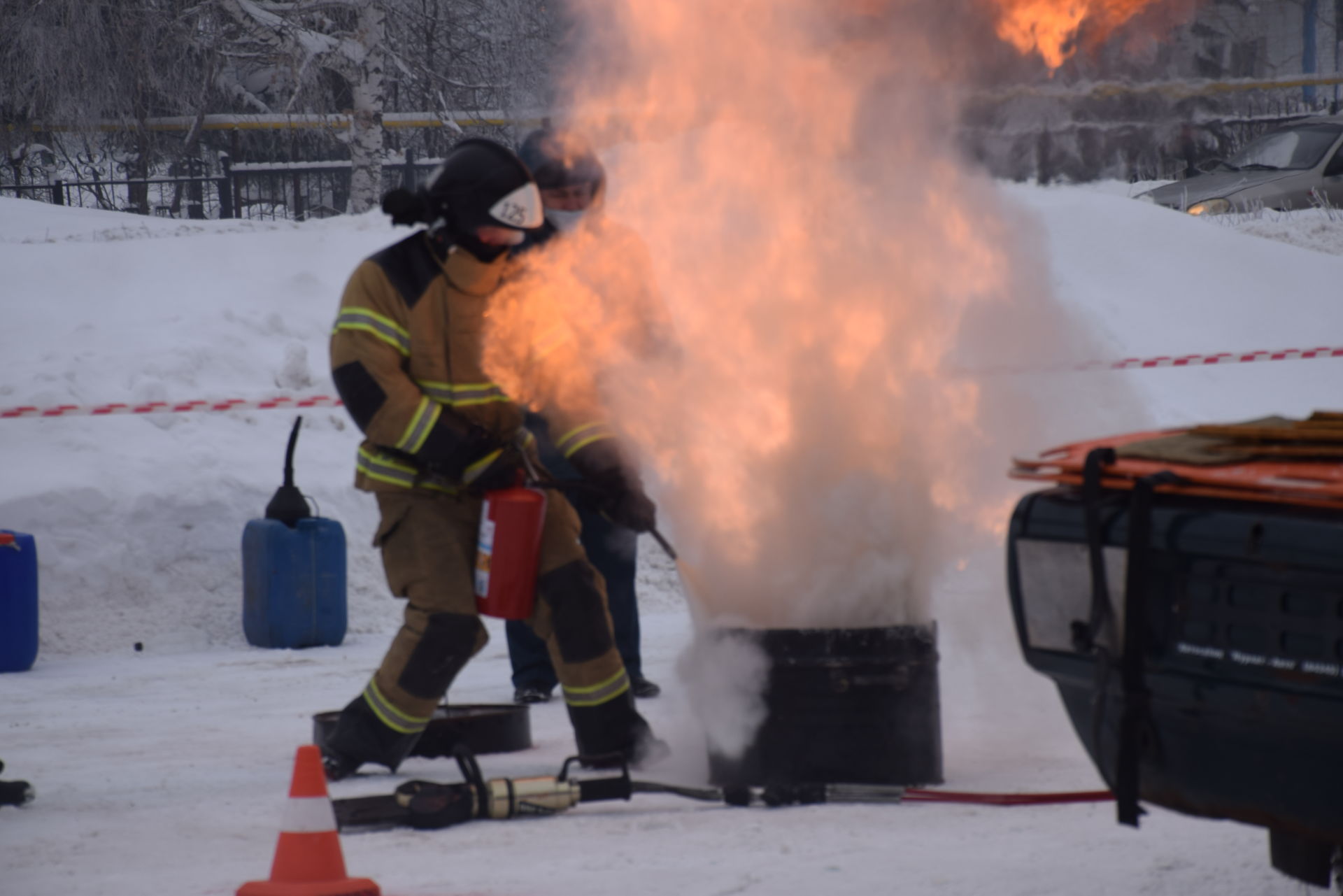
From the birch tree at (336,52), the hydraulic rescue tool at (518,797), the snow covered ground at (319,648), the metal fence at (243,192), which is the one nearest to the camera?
the snow covered ground at (319,648)

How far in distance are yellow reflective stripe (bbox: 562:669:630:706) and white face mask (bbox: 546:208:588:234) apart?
1.61 metres

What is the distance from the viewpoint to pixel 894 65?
5.26m

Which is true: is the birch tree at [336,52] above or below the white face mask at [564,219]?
above

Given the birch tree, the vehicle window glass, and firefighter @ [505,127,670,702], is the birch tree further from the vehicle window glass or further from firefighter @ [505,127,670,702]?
firefighter @ [505,127,670,702]

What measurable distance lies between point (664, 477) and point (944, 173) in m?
1.44

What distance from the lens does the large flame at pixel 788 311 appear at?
5012mm

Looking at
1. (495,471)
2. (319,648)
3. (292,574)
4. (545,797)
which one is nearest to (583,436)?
(495,471)

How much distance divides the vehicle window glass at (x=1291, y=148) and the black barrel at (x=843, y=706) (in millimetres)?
14982

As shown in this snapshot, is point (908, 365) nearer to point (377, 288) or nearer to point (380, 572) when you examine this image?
point (377, 288)

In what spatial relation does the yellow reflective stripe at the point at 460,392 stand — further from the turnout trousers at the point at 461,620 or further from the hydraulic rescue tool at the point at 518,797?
the hydraulic rescue tool at the point at 518,797

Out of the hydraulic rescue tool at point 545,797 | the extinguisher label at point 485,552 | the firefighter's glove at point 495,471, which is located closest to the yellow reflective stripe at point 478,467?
the firefighter's glove at point 495,471

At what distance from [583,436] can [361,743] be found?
1.19 metres

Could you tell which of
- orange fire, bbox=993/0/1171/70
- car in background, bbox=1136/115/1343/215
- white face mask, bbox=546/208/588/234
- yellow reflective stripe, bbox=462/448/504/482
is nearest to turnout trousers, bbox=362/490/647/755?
yellow reflective stripe, bbox=462/448/504/482

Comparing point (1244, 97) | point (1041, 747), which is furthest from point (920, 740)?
point (1244, 97)
